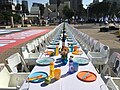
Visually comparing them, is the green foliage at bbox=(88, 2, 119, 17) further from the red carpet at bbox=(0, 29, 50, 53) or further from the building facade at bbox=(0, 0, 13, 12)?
the red carpet at bbox=(0, 29, 50, 53)

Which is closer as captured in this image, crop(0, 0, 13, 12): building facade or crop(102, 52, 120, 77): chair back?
crop(102, 52, 120, 77): chair back

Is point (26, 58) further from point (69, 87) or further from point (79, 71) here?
point (69, 87)

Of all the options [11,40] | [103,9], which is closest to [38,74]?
[11,40]

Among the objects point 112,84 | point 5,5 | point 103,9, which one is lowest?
point 112,84

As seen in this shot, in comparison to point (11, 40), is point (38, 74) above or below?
above

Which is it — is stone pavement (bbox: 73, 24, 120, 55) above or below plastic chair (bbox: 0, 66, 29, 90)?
below

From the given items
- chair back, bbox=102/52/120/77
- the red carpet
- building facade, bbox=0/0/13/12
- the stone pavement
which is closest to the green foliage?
building facade, bbox=0/0/13/12

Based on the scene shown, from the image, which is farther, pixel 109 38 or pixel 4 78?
pixel 109 38

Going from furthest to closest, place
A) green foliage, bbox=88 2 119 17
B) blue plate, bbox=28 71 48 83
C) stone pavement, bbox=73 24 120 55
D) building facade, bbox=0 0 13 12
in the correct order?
green foliage, bbox=88 2 119 17, building facade, bbox=0 0 13 12, stone pavement, bbox=73 24 120 55, blue plate, bbox=28 71 48 83

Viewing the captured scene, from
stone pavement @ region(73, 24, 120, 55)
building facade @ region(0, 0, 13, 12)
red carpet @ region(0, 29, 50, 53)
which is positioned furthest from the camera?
building facade @ region(0, 0, 13, 12)

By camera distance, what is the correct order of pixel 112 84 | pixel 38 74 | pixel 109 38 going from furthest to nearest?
pixel 109 38, pixel 38 74, pixel 112 84

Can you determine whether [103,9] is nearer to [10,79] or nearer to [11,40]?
[11,40]

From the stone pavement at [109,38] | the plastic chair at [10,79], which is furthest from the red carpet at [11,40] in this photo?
the plastic chair at [10,79]

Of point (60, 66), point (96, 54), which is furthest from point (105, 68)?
point (60, 66)
